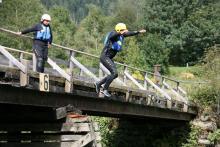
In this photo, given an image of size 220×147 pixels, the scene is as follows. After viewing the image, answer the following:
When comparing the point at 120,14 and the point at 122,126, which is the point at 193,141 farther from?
the point at 120,14

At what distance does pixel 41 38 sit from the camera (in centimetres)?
1271

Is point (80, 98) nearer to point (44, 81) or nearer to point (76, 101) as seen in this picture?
point (76, 101)

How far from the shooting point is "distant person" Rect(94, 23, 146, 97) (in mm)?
13477

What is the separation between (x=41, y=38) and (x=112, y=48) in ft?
7.00

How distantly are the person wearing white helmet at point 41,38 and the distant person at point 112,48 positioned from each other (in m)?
1.78

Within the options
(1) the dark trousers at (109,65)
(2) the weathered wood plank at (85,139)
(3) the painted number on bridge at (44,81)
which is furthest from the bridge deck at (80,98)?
(2) the weathered wood plank at (85,139)

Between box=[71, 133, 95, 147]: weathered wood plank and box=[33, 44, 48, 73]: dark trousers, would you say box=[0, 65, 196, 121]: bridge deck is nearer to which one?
box=[33, 44, 48, 73]: dark trousers

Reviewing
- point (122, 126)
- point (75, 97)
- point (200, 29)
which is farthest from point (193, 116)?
point (200, 29)

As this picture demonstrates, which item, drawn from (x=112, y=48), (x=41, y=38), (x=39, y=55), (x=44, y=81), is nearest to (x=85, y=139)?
(x=44, y=81)

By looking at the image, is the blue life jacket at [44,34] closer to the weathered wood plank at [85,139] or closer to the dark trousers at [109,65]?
the dark trousers at [109,65]

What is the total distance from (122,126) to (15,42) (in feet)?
72.3

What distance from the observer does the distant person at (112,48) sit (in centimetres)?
1348

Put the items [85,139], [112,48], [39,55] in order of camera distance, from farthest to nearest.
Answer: [112,48] < [39,55] < [85,139]

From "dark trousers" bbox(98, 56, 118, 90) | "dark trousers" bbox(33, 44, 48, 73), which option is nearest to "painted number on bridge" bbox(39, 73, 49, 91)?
"dark trousers" bbox(33, 44, 48, 73)
